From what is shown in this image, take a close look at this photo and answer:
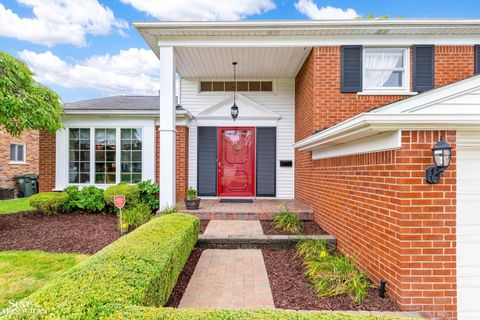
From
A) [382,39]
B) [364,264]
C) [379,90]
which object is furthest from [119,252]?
[382,39]

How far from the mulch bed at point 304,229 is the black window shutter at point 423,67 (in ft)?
12.8

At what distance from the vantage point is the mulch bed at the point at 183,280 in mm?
3171

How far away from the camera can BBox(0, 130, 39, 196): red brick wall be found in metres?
13.1

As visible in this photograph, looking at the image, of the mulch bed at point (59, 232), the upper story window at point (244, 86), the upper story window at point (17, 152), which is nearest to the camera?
the mulch bed at point (59, 232)

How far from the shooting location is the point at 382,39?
6.31 metres

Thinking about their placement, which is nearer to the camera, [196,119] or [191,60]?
[191,60]

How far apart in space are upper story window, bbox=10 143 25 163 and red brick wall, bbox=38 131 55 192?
7487 millimetres

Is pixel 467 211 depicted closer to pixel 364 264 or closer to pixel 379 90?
pixel 364 264

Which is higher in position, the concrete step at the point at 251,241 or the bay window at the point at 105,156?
the bay window at the point at 105,156

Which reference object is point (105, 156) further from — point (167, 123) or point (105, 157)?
point (167, 123)

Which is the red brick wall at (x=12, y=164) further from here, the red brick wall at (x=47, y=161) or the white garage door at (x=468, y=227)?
the white garage door at (x=468, y=227)

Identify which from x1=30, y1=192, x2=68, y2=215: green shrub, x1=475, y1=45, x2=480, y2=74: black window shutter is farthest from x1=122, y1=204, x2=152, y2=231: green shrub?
x1=475, y1=45, x2=480, y2=74: black window shutter

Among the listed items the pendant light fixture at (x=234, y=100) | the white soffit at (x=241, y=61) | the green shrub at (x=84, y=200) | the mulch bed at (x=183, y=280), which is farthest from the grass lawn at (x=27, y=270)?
the pendant light fixture at (x=234, y=100)

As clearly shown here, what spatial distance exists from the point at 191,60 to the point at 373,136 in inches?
215
